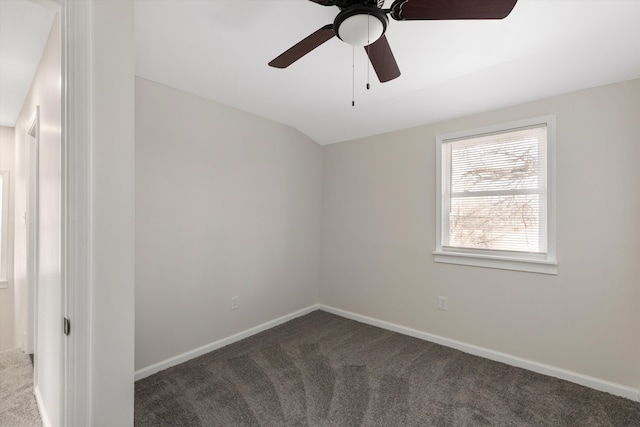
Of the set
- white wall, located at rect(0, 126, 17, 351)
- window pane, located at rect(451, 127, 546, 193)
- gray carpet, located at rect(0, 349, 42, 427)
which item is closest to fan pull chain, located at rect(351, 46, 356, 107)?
window pane, located at rect(451, 127, 546, 193)

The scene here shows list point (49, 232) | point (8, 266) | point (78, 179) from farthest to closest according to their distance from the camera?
point (8, 266), point (49, 232), point (78, 179)

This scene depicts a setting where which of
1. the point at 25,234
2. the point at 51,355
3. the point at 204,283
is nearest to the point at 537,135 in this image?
the point at 204,283

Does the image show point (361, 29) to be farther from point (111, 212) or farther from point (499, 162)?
point (499, 162)

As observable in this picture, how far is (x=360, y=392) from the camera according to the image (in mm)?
2172

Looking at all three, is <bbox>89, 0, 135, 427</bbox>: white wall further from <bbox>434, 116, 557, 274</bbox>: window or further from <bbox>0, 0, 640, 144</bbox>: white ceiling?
<bbox>434, 116, 557, 274</bbox>: window

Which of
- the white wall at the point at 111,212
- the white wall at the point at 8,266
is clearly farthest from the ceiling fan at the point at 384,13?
the white wall at the point at 8,266

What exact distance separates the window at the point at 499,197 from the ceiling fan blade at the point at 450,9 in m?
1.65

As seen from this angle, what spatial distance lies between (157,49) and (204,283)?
1874mm

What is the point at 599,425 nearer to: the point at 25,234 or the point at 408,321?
the point at 408,321

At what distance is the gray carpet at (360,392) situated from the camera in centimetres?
190

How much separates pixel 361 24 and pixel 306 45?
1.13 feet

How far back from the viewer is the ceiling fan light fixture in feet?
4.04

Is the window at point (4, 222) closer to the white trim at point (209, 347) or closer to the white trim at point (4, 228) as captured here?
the white trim at point (4, 228)

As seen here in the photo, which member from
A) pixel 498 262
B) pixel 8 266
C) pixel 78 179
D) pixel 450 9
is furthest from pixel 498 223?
pixel 8 266
